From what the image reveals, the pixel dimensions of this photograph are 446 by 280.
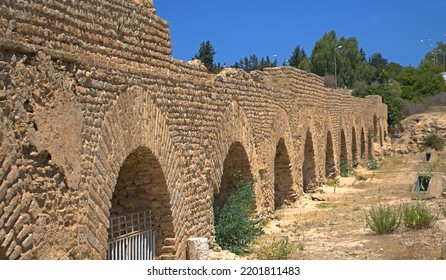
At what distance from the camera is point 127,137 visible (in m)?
6.24

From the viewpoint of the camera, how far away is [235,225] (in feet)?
29.9

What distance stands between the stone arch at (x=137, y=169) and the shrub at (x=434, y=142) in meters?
24.1

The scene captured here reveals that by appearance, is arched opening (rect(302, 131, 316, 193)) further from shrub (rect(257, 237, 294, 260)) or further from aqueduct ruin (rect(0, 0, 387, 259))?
shrub (rect(257, 237, 294, 260))

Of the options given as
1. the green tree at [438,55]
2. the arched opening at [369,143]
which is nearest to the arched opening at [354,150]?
the arched opening at [369,143]

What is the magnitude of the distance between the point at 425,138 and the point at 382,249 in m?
22.8

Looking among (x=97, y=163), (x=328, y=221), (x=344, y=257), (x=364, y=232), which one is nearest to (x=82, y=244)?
(x=97, y=163)

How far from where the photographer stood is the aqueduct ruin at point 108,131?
15.1ft

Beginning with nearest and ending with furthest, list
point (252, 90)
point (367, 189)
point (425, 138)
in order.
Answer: point (252, 90)
point (367, 189)
point (425, 138)

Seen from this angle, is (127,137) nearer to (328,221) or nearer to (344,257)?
(344,257)

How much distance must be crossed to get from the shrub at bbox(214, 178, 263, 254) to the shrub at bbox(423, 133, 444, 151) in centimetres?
2156

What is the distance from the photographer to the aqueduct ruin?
4.61m

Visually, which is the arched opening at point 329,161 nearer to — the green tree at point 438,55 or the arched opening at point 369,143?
the arched opening at point 369,143

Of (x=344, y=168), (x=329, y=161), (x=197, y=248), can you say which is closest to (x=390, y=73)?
(x=344, y=168)

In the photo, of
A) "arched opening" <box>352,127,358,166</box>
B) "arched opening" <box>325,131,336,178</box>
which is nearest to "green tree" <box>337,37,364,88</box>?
"arched opening" <box>352,127,358,166</box>
